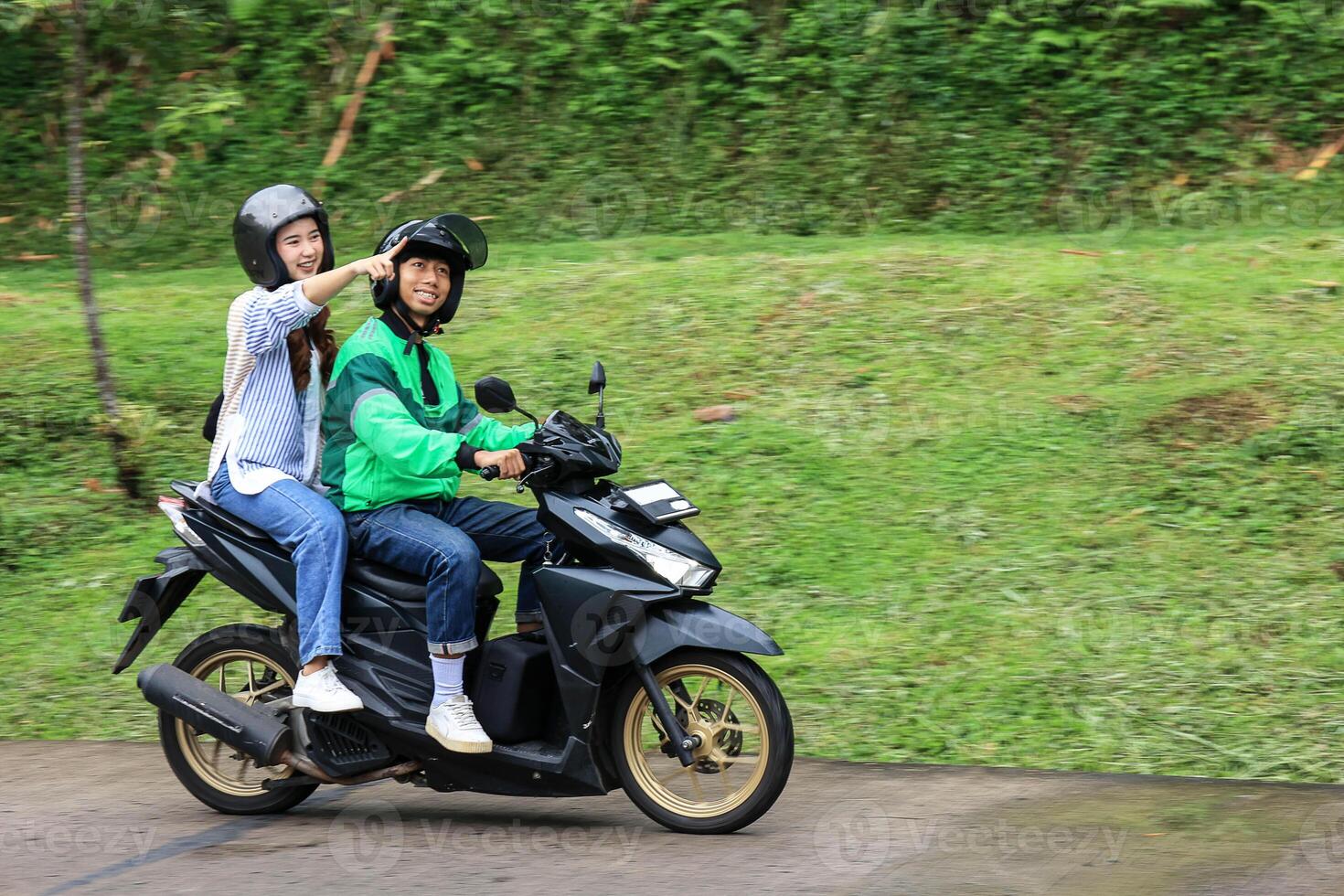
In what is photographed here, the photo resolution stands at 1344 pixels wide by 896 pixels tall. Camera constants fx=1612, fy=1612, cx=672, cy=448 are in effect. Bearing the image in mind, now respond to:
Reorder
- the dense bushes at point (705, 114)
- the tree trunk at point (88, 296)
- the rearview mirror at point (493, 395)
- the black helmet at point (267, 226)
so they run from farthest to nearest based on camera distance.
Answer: the dense bushes at point (705, 114), the tree trunk at point (88, 296), the black helmet at point (267, 226), the rearview mirror at point (493, 395)

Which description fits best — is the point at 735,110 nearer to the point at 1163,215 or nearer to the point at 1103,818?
the point at 1163,215

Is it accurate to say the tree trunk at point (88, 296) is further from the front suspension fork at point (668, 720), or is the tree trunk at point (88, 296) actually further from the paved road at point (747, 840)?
the front suspension fork at point (668, 720)

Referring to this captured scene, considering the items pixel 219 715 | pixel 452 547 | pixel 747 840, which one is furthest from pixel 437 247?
pixel 747 840

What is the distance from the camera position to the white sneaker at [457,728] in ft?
17.3

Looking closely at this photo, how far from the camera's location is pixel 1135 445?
345 inches

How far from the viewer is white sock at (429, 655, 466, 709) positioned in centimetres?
530

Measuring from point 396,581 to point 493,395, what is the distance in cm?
87

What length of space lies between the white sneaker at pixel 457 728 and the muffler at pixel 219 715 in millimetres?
579

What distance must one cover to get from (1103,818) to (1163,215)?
27.9ft

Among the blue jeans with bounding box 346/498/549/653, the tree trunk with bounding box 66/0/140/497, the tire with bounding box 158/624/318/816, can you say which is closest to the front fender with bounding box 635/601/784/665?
the blue jeans with bounding box 346/498/549/653

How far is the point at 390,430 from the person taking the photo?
5.17 m

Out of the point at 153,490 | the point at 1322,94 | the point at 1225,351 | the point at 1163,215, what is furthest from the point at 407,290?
the point at 1322,94

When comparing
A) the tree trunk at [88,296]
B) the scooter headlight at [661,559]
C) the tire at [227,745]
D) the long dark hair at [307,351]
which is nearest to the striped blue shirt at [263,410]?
the long dark hair at [307,351]

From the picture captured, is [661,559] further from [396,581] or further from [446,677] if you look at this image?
[396,581]
